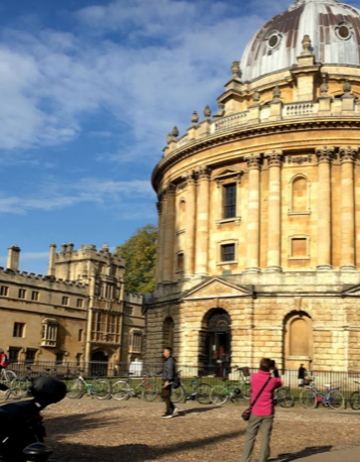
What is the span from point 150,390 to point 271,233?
50.6ft

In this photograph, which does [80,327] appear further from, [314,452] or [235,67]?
[314,452]

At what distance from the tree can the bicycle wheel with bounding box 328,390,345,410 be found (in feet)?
171

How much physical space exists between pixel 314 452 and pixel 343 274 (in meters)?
23.2

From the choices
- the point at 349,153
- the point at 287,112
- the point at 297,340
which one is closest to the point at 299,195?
the point at 349,153

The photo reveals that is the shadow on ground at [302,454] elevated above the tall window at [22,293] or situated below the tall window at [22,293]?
below

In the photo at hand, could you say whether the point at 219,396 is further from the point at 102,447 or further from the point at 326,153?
the point at 326,153

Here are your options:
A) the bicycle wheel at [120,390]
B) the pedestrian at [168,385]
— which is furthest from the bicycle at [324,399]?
the bicycle wheel at [120,390]

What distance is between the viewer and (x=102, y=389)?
24.6 metres

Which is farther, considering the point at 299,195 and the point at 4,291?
the point at 4,291

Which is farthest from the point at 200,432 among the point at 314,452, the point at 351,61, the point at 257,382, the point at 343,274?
the point at 351,61

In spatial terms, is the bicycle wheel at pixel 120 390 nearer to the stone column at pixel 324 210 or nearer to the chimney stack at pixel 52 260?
the stone column at pixel 324 210

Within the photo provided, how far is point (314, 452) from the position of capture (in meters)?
12.5

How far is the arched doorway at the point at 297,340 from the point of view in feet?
114

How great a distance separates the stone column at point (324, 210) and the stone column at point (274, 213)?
7.78 ft
